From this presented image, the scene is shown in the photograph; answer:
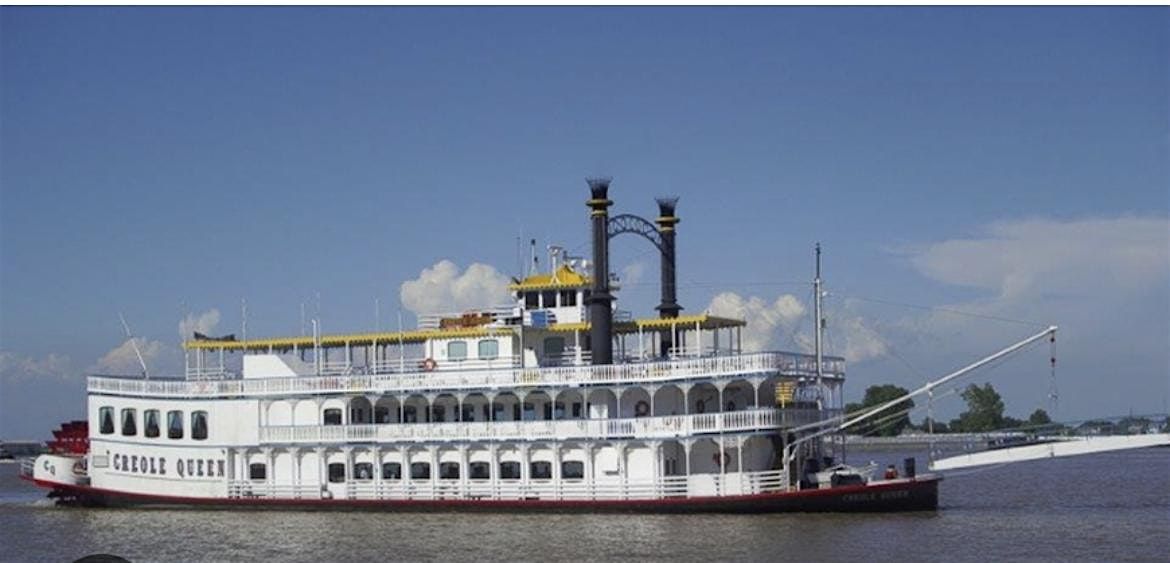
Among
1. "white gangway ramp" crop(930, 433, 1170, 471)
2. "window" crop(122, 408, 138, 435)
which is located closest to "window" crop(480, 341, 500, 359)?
"window" crop(122, 408, 138, 435)

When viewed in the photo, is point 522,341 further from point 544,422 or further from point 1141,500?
point 1141,500

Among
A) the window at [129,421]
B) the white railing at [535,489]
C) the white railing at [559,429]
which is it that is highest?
the window at [129,421]

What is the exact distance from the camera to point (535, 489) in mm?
51750

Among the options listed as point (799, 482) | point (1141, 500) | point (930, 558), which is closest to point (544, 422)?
point (799, 482)

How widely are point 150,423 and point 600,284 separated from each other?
1810 cm

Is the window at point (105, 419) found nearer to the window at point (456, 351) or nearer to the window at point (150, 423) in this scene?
the window at point (150, 423)

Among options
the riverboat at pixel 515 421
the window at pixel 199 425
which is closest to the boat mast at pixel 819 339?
the riverboat at pixel 515 421

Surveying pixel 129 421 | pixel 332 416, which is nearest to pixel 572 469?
pixel 332 416

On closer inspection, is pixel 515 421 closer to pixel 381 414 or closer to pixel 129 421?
pixel 381 414

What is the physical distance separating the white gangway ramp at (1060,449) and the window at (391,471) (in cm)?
1756

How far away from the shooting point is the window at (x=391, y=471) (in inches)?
2149

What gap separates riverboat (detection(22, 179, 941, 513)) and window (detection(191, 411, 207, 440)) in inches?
2.4

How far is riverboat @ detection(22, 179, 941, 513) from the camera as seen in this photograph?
1938 inches

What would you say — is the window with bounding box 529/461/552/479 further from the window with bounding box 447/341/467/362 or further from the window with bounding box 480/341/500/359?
the window with bounding box 447/341/467/362
